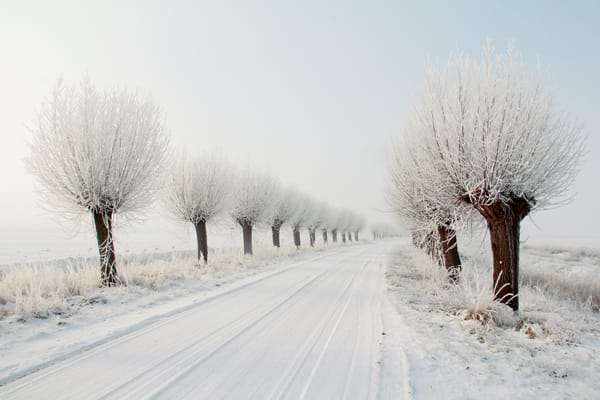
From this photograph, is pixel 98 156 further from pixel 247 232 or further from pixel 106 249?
pixel 247 232

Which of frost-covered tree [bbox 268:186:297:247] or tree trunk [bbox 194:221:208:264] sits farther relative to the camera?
frost-covered tree [bbox 268:186:297:247]

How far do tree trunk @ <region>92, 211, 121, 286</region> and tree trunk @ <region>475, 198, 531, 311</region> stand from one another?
10399 mm

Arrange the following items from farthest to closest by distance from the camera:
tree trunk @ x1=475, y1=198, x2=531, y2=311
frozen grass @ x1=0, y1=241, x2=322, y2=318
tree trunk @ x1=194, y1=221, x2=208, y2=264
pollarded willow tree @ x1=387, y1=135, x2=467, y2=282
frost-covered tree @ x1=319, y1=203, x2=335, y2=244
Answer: frost-covered tree @ x1=319, y1=203, x2=335, y2=244 < tree trunk @ x1=194, y1=221, x2=208, y2=264 < pollarded willow tree @ x1=387, y1=135, x2=467, y2=282 < tree trunk @ x1=475, y1=198, x2=531, y2=311 < frozen grass @ x1=0, y1=241, x2=322, y2=318

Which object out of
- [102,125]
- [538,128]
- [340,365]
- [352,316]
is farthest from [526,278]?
[102,125]

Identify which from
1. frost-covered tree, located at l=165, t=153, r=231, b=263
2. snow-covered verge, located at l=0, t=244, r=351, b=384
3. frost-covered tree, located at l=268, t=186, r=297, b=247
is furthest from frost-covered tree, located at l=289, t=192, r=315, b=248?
snow-covered verge, located at l=0, t=244, r=351, b=384

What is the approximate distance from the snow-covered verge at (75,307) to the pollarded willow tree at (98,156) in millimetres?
1134

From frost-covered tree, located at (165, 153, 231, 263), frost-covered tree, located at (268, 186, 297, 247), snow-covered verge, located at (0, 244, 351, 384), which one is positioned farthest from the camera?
frost-covered tree, located at (268, 186, 297, 247)

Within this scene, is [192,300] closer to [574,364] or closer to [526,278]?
[574,364]

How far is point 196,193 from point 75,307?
1145 centimetres

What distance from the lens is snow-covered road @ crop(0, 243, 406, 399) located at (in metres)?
3.27

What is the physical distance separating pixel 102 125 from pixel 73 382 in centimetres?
826

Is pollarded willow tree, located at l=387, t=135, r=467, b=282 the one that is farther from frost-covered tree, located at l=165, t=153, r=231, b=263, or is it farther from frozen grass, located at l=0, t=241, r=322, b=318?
frost-covered tree, located at l=165, t=153, r=231, b=263

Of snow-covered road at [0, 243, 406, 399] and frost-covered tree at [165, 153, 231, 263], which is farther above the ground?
frost-covered tree at [165, 153, 231, 263]

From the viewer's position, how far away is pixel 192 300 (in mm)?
7703
